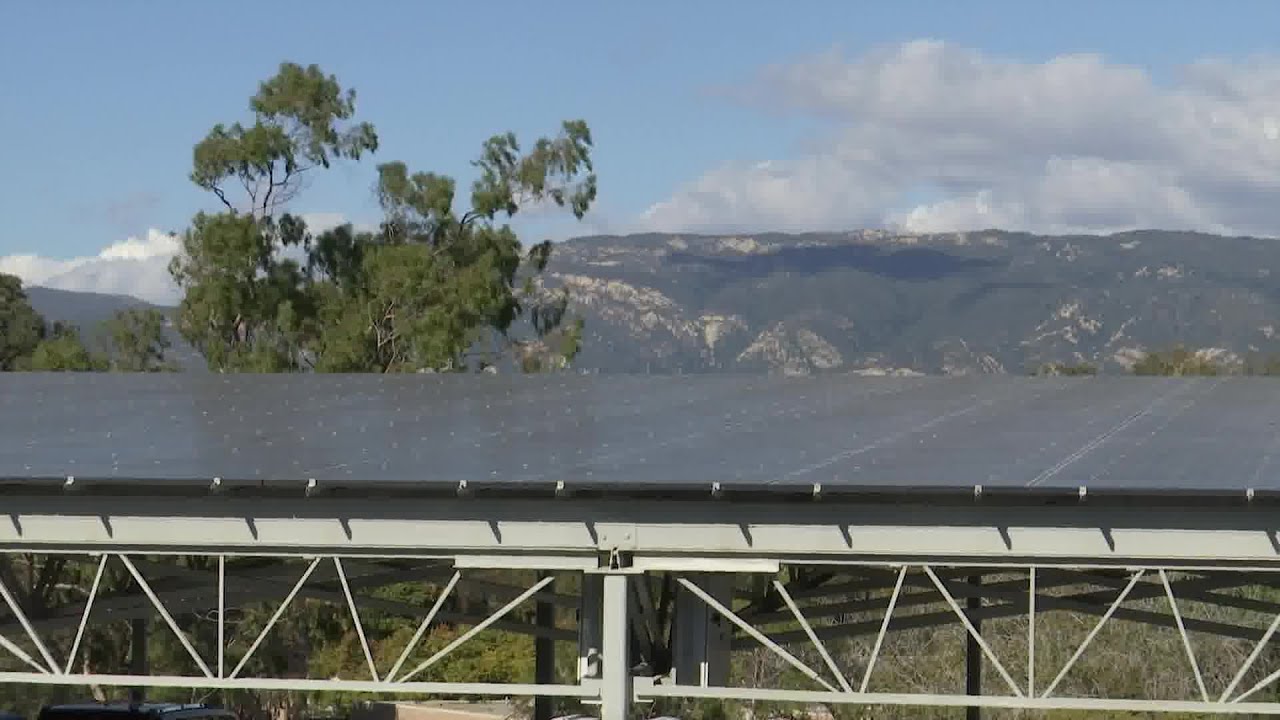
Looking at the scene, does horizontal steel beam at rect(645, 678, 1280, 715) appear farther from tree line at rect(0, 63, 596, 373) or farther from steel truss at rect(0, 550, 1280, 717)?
tree line at rect(0, 63, 596, 373)

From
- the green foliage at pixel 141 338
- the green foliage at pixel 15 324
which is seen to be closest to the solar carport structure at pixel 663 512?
the green foliage at pixel 141 338

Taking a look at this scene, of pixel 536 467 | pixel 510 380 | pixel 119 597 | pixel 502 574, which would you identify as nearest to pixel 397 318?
pixel 502 574

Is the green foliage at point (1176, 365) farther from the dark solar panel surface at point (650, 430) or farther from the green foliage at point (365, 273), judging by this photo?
the dark solar panel surface at point (650, 430)

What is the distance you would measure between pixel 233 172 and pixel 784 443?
38658 millimetres

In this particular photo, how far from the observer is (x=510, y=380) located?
2395 cm

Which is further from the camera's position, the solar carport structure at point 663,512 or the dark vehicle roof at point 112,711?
the dark vehicle roof at point 112,711

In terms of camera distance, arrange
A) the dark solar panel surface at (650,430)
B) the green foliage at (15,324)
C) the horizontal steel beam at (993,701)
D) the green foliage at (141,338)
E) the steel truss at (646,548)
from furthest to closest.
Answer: the green foliage at (15,324)
the green foliage at (141,338)
the dark solar panel surface at (650,430)
the steel truss at (646,548)
the horizontal steel beam at (993,701)

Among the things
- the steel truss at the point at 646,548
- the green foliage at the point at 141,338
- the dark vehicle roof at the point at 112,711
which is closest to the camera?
the steel truss at the point at 646,548

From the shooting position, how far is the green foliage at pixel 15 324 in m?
69.8

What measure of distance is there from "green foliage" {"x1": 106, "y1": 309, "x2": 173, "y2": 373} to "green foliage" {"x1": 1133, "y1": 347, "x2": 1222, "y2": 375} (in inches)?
1701

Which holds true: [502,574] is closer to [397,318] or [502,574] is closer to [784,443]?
[397,318]

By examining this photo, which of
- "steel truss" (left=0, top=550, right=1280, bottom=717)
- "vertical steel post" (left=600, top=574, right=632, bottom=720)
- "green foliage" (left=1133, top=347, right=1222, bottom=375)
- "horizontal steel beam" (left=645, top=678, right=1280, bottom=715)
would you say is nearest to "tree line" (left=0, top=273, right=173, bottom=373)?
"steel truss" (left=0, top=550, right=1280, bottom=717)

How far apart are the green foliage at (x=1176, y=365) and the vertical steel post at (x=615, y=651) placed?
6952cm

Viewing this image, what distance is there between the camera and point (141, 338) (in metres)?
57.0
